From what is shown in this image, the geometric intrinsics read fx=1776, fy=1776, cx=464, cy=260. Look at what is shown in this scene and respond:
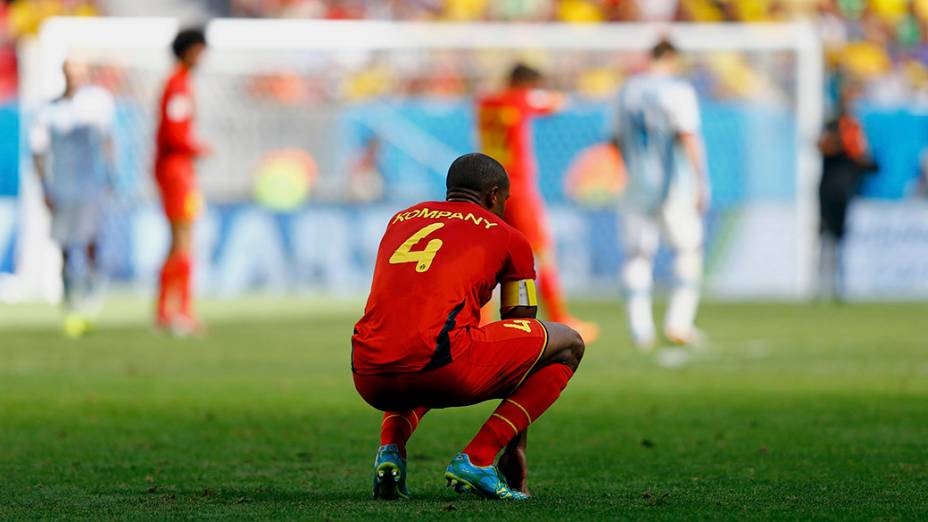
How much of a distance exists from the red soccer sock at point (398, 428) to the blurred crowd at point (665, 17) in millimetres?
17679

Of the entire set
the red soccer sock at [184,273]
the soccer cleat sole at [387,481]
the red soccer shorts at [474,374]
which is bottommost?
the soccer cleat sole at [387,481]

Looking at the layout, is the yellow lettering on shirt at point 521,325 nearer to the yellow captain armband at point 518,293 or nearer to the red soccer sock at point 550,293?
the yellow captain armband at point 518,293

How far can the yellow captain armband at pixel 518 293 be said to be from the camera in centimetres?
641

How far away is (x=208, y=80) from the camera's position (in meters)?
24.3

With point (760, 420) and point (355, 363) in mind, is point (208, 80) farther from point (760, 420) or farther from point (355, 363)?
point (355, 363)

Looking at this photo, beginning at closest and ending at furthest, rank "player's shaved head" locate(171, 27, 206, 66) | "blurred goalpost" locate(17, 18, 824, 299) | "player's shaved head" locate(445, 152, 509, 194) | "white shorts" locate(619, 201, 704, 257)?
"player's shaved head" locate(445, 152, 509, 194), "white shorts" locate(619, 201, 704, 257), "player's shaved head" locate(171, 27, 206, 66), "blurred goalpost" locate(17, 18, 824, 299)

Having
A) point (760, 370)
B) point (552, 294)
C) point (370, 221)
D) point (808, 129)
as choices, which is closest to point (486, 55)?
point (370, 221)

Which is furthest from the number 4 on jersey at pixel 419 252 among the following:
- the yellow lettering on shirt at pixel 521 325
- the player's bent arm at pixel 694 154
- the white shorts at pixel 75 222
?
the white shorts at pixel 75 222

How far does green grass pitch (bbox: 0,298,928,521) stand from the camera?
20.9ft

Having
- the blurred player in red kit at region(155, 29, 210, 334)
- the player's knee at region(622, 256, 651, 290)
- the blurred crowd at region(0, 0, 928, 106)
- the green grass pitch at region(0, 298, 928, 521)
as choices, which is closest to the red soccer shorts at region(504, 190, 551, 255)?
the player's knee at region(622, 256, 651, 290)

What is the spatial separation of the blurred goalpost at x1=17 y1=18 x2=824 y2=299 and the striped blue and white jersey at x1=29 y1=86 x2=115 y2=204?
19.7ft

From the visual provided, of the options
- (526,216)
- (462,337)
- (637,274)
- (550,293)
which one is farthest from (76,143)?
(462,337)

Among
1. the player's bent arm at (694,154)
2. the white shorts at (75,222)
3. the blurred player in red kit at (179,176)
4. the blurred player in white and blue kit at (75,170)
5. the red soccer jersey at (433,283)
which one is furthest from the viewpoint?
the white shorts at (75,222)

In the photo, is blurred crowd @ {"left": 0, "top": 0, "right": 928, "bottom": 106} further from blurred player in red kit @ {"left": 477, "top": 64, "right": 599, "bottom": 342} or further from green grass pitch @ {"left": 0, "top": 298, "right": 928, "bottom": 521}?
blurred player in red kit @ {"left": 477, "top": 64, "right": 599, "bottom": 342}
